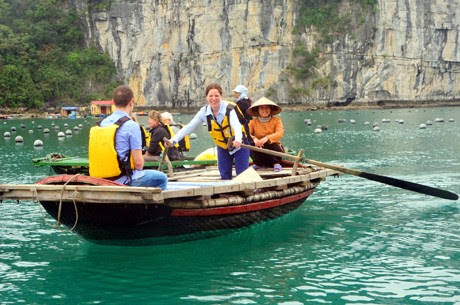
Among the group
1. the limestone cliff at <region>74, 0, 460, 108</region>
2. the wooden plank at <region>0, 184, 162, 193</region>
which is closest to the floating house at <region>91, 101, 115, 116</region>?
the limestone cliff at <region>74, 0, 460, 108</region>

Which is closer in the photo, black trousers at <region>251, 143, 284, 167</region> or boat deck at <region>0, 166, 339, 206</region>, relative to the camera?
boat deck at <region>0, 166, 339, 206</region>

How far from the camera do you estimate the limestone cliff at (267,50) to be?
359 feet

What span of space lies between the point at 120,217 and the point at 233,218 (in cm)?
230

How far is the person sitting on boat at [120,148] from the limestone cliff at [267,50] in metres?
99.9

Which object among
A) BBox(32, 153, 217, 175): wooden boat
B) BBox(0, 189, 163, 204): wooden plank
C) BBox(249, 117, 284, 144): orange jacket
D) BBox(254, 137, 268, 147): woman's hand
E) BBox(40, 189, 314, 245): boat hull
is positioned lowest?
BBox(40, 189, 314, 245): boat hull

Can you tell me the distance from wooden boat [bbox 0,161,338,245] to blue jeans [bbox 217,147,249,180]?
75cm

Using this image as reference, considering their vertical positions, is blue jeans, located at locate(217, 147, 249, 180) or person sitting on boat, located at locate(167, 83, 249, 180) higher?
person sitting on boat, located at locate(167, 83, 249, 180)

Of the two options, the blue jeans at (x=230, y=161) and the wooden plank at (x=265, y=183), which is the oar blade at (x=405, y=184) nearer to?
the wooden plank at (x=265, y=183)

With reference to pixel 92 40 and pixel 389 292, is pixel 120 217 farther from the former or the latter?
pixel 92 40

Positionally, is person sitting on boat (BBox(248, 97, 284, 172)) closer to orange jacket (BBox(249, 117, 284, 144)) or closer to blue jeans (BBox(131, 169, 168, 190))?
orange jacket (BBox(249, 117, 284, 144))

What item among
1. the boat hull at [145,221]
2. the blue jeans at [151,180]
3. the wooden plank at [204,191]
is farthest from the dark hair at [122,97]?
the wooden plank at [204,191]

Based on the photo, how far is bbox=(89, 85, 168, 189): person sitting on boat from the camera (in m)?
9.16

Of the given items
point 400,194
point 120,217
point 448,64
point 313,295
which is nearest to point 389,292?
point 313,295

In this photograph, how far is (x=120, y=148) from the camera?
922 centimetres
